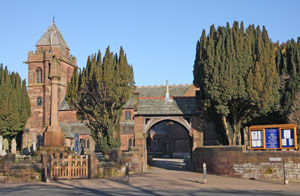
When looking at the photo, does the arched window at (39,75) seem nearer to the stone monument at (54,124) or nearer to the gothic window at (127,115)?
the gothic window at (127,115)

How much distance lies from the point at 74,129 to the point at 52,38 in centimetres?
1629

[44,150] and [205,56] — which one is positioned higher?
[205,56]

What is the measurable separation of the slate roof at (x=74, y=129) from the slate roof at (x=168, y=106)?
29474 mm

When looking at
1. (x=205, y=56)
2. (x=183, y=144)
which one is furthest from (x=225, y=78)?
(x=183, y=144)

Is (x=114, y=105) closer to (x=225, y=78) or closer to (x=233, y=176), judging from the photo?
(x=225, y=78)

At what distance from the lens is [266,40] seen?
23406mm

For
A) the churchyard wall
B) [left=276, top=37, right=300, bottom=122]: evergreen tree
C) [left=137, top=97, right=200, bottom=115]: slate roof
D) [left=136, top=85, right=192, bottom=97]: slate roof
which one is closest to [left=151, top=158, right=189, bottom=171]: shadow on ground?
[left=137, top=97, right=200, bottom=115]: slate roof

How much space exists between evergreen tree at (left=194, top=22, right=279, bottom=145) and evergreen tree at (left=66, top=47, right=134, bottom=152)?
727 centimetres

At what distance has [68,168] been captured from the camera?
58.6ft

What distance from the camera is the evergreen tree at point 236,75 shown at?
22.2 meters

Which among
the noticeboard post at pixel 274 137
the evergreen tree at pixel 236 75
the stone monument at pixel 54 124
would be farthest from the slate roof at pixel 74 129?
the noticeboard post at pixel 274 137

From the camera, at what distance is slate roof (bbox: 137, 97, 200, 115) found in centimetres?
2669

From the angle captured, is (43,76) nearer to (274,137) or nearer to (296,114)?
(296,114)

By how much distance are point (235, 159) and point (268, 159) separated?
191 cm
